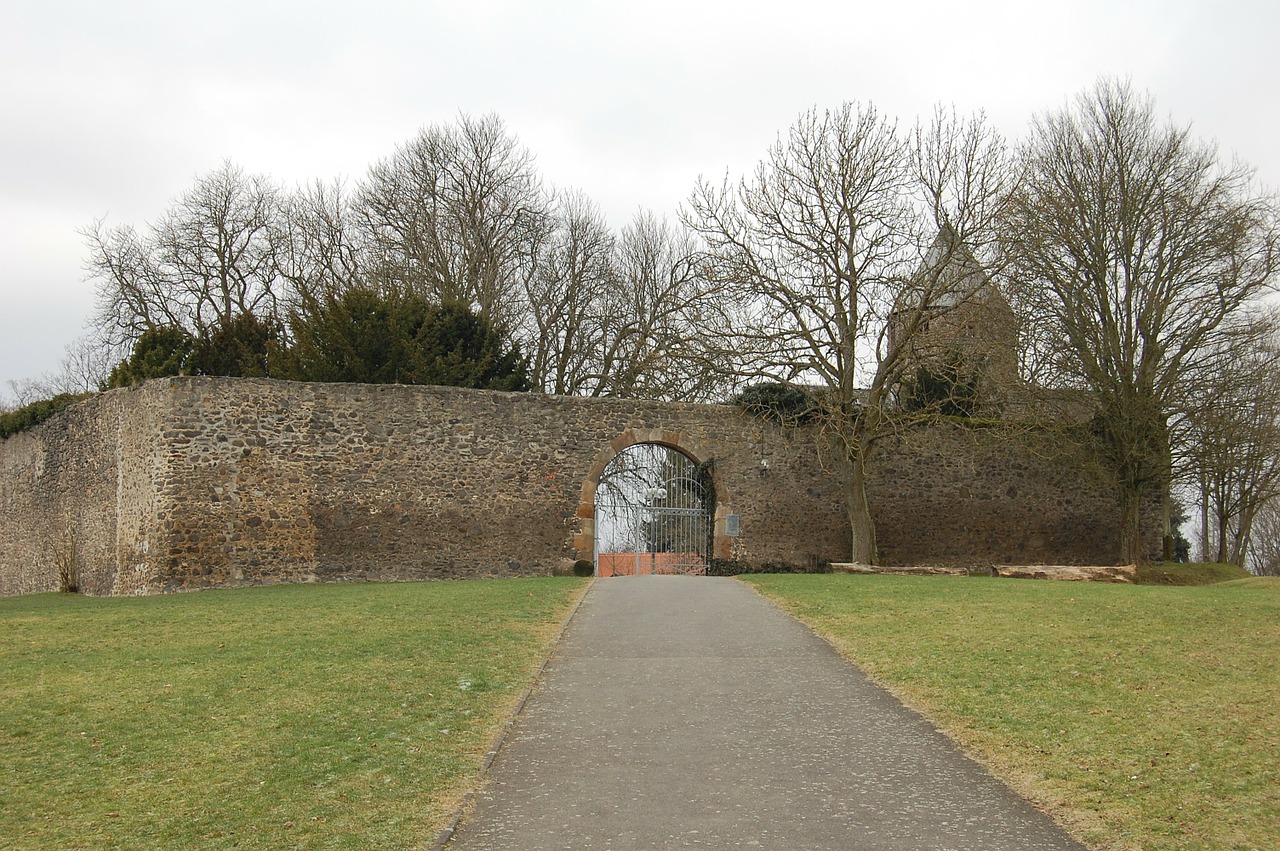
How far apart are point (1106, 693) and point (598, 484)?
13321 millimetres

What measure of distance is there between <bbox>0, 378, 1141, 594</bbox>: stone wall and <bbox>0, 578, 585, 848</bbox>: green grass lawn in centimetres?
601

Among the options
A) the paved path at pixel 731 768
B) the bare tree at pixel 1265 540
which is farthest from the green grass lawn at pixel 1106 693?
the bare tree at pixel 1265 540

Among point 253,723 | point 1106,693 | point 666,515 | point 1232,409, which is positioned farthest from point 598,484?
point 253,723

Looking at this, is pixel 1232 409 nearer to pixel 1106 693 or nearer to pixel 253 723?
pixel 1106 693

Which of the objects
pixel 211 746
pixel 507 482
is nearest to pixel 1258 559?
pixel 507 482

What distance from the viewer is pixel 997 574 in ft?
62.6

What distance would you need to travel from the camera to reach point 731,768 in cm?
578

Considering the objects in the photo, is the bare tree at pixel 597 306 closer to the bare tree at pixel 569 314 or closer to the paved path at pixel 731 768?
the bare tree at pixel 569 314

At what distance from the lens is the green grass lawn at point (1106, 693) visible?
502 cm

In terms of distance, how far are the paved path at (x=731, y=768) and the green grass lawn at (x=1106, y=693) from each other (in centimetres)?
30

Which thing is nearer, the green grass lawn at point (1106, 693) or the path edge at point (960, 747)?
the path edge at point (960, 747)

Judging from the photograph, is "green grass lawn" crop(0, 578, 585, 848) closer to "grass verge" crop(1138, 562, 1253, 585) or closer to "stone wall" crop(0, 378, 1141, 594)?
"stone wall" crop(0, 378, 1141, 594)

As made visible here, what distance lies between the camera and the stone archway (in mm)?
19641

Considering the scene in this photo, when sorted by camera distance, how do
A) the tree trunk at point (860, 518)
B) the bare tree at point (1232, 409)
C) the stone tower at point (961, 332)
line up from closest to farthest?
the stone tower at point (961, 332) → the bare tree at point (1232, 409) → the tree trunk at point (860, 518)
